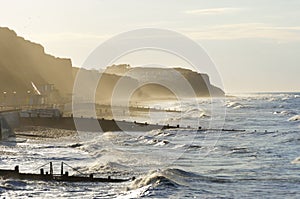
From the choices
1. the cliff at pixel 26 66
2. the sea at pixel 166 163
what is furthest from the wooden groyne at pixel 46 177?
the cliff at pixel 26 66

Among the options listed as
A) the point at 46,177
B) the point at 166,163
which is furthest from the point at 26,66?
the point at 46,177

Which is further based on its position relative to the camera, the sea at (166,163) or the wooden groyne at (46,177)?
the wooden groyne at (46,177)

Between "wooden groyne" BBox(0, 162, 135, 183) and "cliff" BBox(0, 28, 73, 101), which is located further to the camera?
"cliff" BBox(0, 28, 73, 101)

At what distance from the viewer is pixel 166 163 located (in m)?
38.2

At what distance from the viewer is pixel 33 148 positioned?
44.9 m

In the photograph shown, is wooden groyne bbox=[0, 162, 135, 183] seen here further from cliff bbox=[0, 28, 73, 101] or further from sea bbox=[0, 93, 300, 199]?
cliff bbox=[0, 28, 73, 101]

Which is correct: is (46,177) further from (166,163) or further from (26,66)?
Answer: (26,66)

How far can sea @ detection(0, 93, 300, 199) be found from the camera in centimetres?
2634

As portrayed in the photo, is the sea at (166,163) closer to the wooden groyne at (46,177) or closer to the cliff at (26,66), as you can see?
the wooden groyne at (46,177)

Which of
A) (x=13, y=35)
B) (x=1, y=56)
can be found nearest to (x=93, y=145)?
(x=1, y=56)

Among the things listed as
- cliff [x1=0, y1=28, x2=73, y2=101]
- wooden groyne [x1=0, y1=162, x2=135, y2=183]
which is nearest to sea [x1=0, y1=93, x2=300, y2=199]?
wooden groyne [x1=0, y1=162, x2=135, y2=183]

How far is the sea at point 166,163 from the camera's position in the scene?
2634cm

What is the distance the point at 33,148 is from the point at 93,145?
587cm

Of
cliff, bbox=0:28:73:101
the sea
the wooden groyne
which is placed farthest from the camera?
cliff, bbox=0:28:73:101
